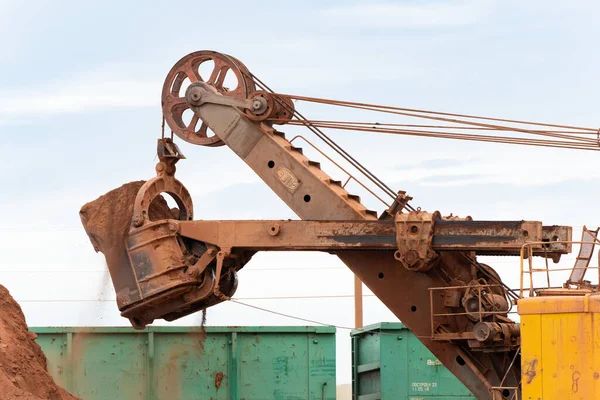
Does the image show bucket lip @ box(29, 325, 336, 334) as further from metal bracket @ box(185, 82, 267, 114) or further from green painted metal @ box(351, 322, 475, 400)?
metal bracket @ box(185, 82, 267, 114)

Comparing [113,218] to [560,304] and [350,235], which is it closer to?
[350,235]

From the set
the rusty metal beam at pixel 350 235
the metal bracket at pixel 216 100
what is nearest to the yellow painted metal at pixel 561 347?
the rusty metal beam at pixel 350 235

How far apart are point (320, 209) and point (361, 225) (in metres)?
1.08

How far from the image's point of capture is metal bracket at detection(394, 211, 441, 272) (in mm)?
13375

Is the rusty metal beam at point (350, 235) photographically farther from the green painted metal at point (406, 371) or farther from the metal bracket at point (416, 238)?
the green painted metal at point (406, 371)

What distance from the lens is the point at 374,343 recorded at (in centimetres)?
1878

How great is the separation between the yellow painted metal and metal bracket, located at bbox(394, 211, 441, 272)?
328 cm

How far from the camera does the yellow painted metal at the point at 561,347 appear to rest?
9.76 metres

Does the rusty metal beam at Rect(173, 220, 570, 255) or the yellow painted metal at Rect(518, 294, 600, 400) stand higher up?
the rusty metal beam at Rect(173, 220, 570, 255)

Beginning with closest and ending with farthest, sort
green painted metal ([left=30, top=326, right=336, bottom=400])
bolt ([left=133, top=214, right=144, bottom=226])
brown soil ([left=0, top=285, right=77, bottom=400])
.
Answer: brown soil ([left=0, top=285, right=77, bottom=400]) → bolt ([left=133, top=214, right=144, bottom=226]) → green painted metal ([left=30, top=326, right=336, bottom=400])

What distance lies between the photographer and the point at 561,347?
390 inches

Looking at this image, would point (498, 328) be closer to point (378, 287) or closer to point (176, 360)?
point (378, 287)

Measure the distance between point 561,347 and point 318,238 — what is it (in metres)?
4.64

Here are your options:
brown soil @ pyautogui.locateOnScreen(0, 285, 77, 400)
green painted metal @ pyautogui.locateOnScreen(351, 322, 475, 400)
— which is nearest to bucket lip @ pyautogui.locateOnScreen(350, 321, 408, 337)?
green painted metal @ pyautogui.locateOnScreen(351, 322, 475, 400)
